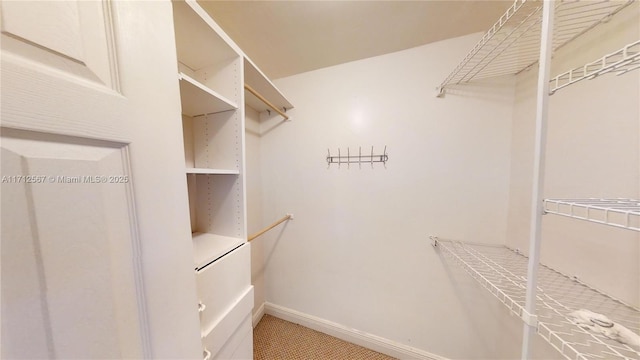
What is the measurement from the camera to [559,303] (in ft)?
2.24

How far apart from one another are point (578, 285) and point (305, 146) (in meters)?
1.61

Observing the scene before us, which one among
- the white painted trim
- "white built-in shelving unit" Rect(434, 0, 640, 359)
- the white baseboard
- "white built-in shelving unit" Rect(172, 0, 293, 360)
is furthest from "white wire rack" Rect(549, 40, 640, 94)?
the white painted trim

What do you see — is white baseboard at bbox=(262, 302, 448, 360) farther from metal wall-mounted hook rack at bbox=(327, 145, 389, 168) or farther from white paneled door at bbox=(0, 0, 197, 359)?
white paneled door at bbox=(0, 0, 197, 359)

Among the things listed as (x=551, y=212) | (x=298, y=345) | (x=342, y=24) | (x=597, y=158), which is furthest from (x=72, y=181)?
(x=298, y=345)

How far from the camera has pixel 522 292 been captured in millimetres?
819

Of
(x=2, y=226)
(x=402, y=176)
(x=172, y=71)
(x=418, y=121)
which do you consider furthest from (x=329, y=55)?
(x=2, y=226)

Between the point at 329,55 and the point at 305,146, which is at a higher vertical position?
the point at 329,55

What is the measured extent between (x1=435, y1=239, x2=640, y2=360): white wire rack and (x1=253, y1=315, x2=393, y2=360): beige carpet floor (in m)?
1.05

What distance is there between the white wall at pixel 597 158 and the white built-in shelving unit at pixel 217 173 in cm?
147

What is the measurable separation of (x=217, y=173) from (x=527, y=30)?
143 centimetres

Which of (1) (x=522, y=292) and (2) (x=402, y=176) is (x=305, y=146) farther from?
(1) (x=522, y=292)

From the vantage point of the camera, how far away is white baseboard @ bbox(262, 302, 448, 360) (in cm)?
137

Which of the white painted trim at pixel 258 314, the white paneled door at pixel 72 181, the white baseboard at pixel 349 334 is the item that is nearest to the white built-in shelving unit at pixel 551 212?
the white baseboard at pixel 349 334

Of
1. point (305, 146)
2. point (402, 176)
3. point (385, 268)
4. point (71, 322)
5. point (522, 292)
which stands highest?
point (305, 146)
